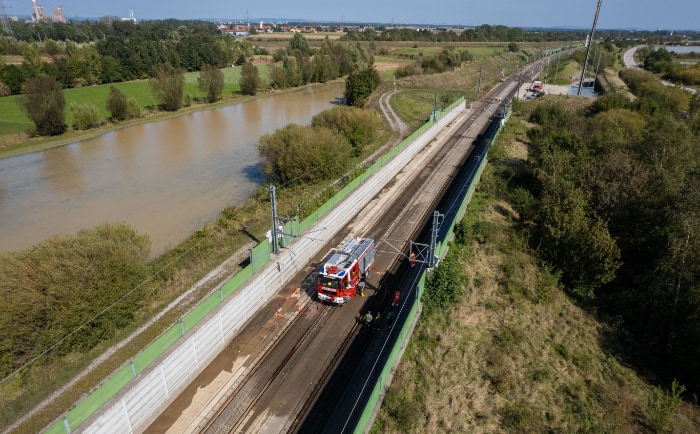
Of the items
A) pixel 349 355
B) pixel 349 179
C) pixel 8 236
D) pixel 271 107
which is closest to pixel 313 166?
pixel 349 179

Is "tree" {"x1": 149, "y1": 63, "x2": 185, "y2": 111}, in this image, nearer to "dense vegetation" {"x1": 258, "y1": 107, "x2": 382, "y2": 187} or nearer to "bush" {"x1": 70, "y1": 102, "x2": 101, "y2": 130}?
"bush" {"x1": 70, "y1": 102, "x2": 101, "y2": 130}

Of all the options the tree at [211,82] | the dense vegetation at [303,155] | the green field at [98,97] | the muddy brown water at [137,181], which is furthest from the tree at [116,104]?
the dense vegetation at [303,155]

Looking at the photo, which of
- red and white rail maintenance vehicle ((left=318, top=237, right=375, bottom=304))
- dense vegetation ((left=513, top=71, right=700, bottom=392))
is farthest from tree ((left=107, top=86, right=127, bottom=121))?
dense vegetation ((left=513, top=71, right=700, bottom=392))

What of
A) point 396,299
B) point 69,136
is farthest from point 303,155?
point 69,136

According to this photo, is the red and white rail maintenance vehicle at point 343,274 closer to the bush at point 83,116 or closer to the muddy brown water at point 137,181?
the muddy brown water at point 137,181

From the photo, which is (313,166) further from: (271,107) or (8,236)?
(271,107)

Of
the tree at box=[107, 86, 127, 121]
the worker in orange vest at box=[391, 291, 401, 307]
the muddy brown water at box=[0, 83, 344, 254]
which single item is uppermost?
the tree at box=[107, 86, 127, 121]
